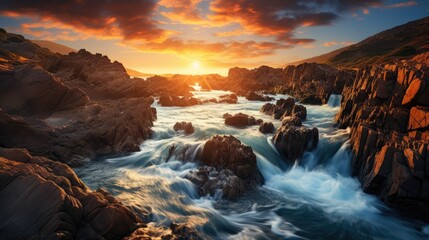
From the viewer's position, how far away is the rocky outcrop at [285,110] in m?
40.1

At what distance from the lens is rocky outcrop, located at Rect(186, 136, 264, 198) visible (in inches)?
A: 722

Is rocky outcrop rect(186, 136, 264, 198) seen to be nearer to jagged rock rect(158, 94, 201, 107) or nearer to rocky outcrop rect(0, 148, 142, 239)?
rocky outcrop rect(0, 148, 142, 239)

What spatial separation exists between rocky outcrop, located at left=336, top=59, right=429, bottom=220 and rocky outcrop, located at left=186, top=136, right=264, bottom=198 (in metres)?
8.17

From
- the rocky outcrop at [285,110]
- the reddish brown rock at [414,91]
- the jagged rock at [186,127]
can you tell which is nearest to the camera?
the reddish brown rock at [414,91]

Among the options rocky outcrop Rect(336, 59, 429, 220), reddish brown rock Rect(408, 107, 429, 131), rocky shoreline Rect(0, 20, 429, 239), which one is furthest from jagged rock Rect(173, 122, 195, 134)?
reddish brown rock Rect(408, 107, 429, 131)

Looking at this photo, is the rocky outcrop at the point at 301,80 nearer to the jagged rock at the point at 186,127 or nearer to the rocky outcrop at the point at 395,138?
the rocky outcrop at the point at 395,138

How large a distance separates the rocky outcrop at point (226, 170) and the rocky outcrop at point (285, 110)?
2081cm

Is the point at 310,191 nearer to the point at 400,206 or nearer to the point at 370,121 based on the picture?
the point at 400,206

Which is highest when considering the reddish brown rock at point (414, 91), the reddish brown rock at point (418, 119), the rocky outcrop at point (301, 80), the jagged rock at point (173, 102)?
the rocky outcrop at point (301, 80)

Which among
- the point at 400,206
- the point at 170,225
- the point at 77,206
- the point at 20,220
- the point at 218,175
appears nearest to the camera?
the point at 20,220

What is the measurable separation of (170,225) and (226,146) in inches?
355

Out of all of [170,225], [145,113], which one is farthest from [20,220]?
[145,113]

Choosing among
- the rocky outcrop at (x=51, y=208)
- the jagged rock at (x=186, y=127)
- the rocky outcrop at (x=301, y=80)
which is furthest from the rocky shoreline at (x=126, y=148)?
the rocky outcrop at (x=301, y=80)

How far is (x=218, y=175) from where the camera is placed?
1912 cm
